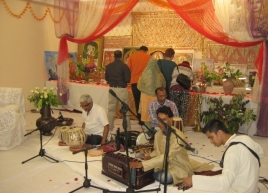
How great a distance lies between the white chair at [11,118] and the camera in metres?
4.38

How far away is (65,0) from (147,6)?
2429 millimetres

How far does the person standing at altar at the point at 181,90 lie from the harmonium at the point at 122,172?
235 centimetres

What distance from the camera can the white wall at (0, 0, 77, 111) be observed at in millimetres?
6590

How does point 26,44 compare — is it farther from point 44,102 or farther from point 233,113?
point 233,113

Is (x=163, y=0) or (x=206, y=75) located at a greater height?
(x=163, y=0)

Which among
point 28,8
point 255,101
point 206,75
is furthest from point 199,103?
point 28,8

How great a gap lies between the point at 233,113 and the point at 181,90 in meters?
1.00

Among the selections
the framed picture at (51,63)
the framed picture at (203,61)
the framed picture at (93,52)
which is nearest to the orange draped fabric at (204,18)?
the framed picture at (203,61)

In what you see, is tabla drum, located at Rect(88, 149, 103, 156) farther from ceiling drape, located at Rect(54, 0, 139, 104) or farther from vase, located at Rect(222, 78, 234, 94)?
vase, located at Rect(222, 78, 234, 94)

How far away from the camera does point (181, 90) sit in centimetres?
530

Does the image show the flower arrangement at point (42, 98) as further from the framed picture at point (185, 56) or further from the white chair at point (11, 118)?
the framed picture at point (185, 56)

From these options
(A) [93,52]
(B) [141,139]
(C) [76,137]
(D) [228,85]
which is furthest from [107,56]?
(B) [141,139]

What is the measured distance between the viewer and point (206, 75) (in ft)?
18.5

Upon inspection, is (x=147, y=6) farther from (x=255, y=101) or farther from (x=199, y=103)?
(x=255, y=101)
